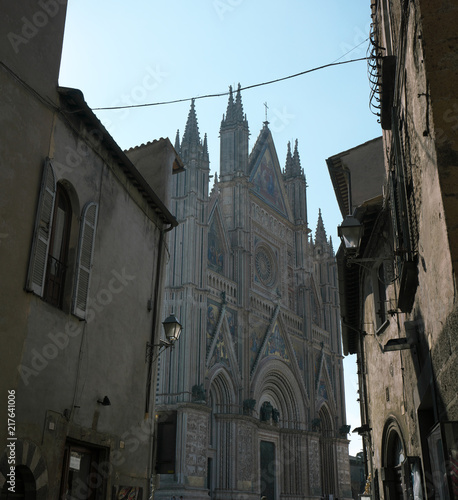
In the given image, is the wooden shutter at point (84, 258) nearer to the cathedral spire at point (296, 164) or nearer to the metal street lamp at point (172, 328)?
the metal street lamp at point (172, 328)

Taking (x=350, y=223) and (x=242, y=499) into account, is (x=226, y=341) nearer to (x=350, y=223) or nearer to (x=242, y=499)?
(x=242, y=499)

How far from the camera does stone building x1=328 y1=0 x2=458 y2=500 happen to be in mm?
4992

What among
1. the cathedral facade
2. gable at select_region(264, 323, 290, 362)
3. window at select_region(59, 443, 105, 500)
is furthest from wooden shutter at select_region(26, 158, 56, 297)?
gable at select_region(264, 323, 290, 362)

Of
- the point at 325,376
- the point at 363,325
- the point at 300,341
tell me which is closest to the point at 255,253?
the point at 300,341

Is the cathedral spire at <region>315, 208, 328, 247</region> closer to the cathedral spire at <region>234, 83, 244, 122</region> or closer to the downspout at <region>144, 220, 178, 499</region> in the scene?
→ the cathedral spire at <region>234, 83, 244, 122</region>

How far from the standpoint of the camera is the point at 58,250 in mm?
8039

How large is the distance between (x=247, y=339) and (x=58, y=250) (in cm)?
2499

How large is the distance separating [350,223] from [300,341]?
31484 millimetres

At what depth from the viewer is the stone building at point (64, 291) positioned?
6734 mm

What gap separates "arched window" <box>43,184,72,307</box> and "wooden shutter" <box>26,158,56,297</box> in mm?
351

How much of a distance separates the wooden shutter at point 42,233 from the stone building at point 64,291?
0.02 m

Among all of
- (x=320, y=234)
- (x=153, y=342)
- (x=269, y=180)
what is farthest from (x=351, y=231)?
(x=320, y=234)

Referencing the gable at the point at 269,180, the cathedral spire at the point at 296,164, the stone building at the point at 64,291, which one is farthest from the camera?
the cathedral spire at the point at 296,164

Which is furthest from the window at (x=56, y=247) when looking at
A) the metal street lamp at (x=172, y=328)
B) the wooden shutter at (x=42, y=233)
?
the metal street lamp at (x=172, y=328)
